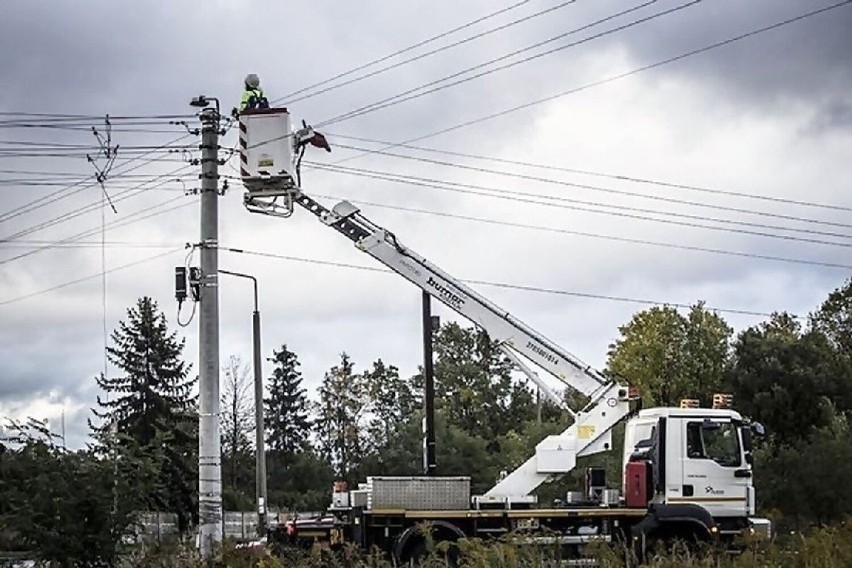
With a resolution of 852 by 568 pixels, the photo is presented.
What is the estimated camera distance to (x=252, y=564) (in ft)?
43.3

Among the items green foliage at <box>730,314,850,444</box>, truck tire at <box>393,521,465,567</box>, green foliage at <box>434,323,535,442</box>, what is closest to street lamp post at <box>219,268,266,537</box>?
truck tire at <box>393,521,465,567</box>

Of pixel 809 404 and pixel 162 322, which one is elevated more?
pixel 162 322

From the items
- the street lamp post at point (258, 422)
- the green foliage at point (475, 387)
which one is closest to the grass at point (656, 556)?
the street lamp post at point (258, 422)

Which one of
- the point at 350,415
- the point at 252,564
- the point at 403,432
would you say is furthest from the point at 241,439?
the point at 252,564

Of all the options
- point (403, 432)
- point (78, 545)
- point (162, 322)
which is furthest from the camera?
point (162, 322)

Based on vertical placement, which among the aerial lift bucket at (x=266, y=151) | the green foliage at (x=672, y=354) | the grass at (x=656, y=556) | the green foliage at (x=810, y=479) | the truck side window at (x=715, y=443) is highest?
the aerial lift bucket at (x=266, y=151)

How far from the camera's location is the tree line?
19.8 metres

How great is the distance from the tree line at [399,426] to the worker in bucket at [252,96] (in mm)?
6993

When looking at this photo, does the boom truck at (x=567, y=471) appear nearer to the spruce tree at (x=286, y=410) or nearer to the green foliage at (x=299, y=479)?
the green foliage at (x=299, y=479)

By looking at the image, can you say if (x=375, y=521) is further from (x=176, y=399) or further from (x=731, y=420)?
(x=176, y=399)

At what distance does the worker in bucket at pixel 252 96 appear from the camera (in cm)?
2706

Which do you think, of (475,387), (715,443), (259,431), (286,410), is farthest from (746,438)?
(286,410)

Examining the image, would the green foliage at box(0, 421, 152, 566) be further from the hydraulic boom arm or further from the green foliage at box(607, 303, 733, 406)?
the green foliage at box(607, 303, 733, 406)

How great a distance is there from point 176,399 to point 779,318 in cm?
3082
